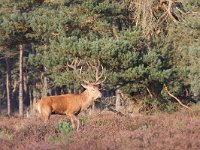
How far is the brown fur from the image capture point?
1795 centimetres

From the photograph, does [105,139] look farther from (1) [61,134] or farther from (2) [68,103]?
(2) [68,103]

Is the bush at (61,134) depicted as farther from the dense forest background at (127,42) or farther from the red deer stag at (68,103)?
the dense forest background at (127,42)

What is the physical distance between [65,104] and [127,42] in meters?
4.74

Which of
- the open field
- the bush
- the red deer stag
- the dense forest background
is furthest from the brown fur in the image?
the open field

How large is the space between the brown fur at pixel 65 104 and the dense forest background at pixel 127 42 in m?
2.38

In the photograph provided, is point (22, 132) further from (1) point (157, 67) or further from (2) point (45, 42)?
(2) point (45, 42)

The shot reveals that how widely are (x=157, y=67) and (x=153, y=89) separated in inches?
75.4

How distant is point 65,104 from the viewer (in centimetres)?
1828

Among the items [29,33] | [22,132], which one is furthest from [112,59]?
[22,132]

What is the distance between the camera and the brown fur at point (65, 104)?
58.9 feet

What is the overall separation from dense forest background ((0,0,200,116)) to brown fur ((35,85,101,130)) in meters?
2.38

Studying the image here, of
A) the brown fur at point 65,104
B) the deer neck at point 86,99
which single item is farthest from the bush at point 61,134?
the deer neck at point 86,99

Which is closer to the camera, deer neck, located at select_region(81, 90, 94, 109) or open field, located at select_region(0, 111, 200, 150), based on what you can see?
open field, located at select_region(0, 111, 200, 150)

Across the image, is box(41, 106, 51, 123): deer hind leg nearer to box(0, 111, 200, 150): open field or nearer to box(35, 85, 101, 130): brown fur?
box(35, 85, 101, 130): brown fur
